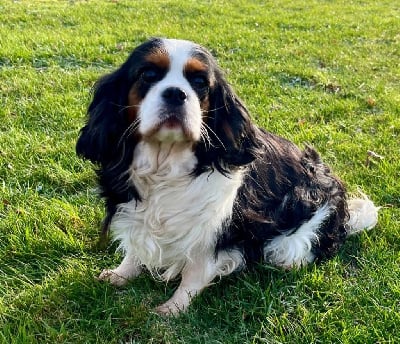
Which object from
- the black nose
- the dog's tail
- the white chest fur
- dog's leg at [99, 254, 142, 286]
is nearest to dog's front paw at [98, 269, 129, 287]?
dog's leg at [99, 254, 142, 286]

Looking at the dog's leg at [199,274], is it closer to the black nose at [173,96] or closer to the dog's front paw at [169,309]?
the dog's front paw at [169,309]

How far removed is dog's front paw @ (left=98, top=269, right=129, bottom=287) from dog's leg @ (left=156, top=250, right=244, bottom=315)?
289mm

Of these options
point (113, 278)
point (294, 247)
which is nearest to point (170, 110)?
point (113, 278)

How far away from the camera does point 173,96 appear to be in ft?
7.80

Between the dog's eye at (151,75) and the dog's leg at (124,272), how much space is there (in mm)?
1025

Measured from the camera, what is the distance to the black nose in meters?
2.37

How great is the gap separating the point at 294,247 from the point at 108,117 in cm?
129

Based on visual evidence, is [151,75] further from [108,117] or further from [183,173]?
[183,173]

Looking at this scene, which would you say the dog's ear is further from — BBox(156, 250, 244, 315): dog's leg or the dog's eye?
BBox(156, 250, 244, 315): dog's leg

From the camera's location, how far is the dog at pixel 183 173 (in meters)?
2.48

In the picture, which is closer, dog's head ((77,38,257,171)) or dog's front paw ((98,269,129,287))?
dog's head ((77,38,257,171))

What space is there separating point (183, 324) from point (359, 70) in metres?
5.40

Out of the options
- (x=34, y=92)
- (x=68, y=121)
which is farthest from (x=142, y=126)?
(x=34, y=92)

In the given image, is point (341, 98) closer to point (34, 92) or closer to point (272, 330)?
point (34, 92)
